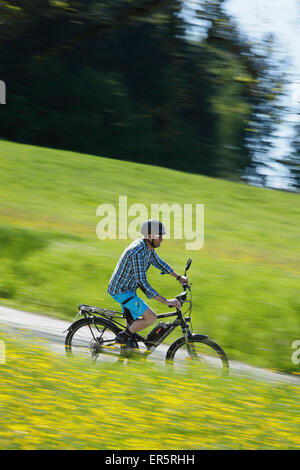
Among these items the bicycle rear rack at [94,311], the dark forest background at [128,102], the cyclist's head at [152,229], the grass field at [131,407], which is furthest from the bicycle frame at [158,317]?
the dark forest background at [128,102]

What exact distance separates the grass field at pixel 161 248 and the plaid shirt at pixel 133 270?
2.59 meters

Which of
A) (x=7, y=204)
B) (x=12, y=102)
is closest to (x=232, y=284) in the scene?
(x=7, y=204)

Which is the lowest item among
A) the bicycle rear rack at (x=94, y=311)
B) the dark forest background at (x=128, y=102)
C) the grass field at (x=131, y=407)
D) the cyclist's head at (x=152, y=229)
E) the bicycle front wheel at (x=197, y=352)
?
the grass field at (x=131, y=407)

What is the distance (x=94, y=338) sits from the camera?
7.24 metres

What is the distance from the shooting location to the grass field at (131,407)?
13.9 ft

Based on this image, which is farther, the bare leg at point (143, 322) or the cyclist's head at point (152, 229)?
the bare leg at point (143, 322)

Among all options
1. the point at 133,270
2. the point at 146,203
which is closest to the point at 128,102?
the point at 146,203

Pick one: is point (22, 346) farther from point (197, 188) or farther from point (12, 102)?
point (12, 102)

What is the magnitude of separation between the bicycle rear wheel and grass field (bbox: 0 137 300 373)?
2.51 metres

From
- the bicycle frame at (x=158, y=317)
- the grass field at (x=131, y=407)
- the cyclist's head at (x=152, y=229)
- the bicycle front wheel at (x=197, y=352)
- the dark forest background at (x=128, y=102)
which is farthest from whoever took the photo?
the dark forest background at (x=128, y=102)

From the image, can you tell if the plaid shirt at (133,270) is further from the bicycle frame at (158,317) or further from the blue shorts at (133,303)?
the bicycle frame at (158,317)

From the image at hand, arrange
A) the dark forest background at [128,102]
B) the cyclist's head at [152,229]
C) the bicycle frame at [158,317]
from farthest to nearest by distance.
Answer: the dark forest background at [128,102], the bicycle frame at [158,317], the cyclist's head at [152,229]

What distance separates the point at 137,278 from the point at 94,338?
0.79m
